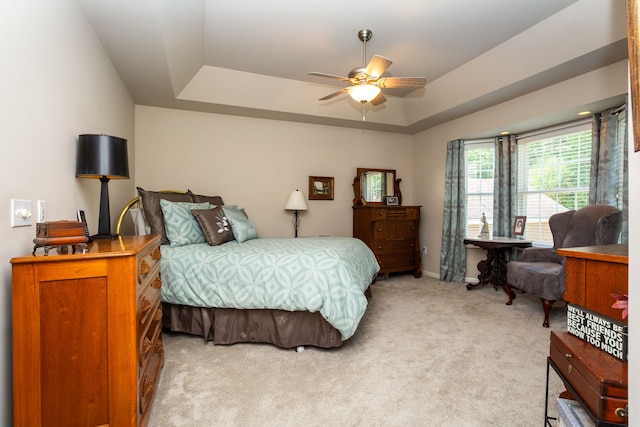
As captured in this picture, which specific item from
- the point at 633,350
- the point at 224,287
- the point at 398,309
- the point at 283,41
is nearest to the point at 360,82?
the point at 283,41

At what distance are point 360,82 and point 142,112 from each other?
2.83m

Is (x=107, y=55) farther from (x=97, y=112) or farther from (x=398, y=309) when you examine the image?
(x=398, y=309)

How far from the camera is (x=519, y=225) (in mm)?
4129

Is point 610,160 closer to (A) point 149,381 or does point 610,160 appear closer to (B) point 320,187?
(B) point 320,187

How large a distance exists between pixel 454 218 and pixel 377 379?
129 inches

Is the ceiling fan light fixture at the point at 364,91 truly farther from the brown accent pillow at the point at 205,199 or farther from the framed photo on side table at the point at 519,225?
the framed photo on side table at the point at 519,225

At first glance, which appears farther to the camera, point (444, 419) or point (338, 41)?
point (338, 41)

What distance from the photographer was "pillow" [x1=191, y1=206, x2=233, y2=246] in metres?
2.84

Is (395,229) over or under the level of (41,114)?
under

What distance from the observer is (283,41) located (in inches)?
124

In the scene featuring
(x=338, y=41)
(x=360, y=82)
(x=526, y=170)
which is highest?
(x=338, y=41)

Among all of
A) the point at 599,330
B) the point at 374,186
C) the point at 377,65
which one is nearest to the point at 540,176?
the point at 374,186

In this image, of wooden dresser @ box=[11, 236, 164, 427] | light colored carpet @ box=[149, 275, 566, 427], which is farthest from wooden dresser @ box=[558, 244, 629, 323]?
wooden dresser @ box=[11, 236, 164, 427]

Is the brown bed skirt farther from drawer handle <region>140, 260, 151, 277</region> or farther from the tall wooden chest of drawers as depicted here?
the tall wooden chest of drawers
